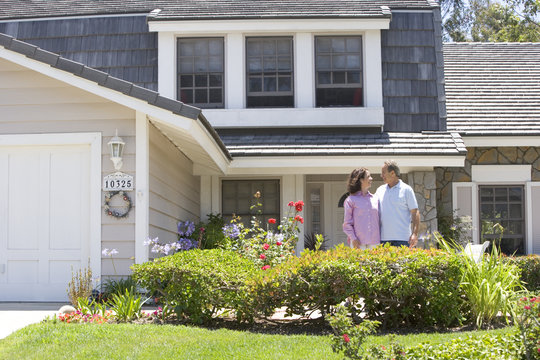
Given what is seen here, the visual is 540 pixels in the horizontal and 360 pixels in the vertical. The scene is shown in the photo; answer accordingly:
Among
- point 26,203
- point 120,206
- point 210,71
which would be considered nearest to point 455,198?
point 210,71

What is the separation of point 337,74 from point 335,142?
142 cm

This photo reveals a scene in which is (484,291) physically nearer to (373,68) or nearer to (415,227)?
(415,227)

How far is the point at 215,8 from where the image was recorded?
1265 cm

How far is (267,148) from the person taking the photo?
11109mm

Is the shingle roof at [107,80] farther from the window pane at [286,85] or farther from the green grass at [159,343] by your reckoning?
the window pane at [286,85]

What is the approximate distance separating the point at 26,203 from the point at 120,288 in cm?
180

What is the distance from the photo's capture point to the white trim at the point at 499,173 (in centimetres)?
1253

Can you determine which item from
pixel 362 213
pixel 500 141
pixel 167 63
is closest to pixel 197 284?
pixel 362 213

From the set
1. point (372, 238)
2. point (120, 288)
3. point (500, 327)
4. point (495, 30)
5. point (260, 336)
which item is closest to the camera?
point (260, 336)

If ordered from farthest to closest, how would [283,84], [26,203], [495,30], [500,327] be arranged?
1. [495,30]
2. [283,84]
3. [26,203]
4. [500,327]

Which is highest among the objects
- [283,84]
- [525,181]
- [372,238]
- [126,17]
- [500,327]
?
[126,17]

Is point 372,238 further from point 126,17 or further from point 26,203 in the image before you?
point 126,17

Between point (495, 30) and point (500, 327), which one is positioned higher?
point (495, 30)

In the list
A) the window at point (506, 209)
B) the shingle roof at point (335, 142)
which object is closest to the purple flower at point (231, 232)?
the shingle roof at point (335, 142)
